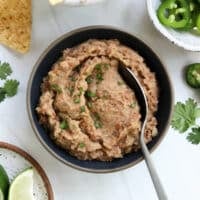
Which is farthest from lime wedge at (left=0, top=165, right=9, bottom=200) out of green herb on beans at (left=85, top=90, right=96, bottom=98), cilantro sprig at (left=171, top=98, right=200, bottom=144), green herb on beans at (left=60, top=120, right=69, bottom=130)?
cilantro sprig at (left=171, top=98, right=200, bottom=144)

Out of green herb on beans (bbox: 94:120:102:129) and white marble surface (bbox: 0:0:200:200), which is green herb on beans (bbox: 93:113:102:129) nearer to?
green herb on beans (bbox: 94:120:102:129)

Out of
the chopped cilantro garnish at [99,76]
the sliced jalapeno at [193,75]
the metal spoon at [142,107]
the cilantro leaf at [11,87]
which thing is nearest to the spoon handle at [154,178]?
the metal spoon at [142,107]

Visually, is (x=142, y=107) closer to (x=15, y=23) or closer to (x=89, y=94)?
(x=89, y=94)

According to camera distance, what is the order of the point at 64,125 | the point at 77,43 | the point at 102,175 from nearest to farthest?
the point at 64,125 → the point at 77,43 → the point at 102,175

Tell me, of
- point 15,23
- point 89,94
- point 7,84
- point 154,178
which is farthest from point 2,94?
point 154,178

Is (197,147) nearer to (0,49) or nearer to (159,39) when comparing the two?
(159,39)

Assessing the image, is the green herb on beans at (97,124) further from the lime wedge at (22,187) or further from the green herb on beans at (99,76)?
the lime wedge at (22,187)

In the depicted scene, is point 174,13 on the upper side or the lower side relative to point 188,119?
upper
